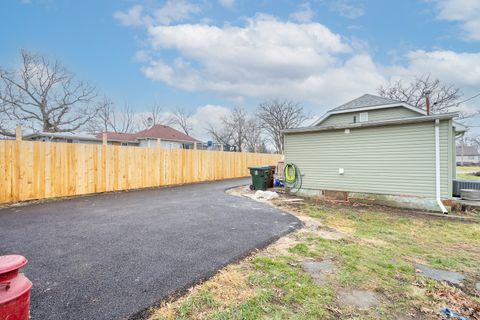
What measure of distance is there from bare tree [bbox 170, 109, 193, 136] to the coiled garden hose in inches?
1142

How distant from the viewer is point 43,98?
20312 millimetres

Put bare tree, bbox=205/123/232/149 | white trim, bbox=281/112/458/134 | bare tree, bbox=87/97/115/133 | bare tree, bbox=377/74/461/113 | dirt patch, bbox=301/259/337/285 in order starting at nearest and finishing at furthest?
dirt patch, bbox=301/259/337/285, white trim, bbox=281/112/458/134, bare tree, bbox=377/74/461/113, bare tree, bbox=87/97/115/133, bare tree, bbox=205/123/232/149

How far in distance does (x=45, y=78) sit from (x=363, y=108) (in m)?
24.4

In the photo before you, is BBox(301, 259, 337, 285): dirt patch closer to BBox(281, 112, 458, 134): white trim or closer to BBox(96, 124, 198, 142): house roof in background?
BBox(281, 112, 458, 134): white trim

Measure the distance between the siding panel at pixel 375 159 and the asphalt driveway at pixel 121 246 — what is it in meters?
3.18

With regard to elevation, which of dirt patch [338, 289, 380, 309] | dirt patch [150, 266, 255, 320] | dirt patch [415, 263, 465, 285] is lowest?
dirt patch [415, 263, 465, 285]

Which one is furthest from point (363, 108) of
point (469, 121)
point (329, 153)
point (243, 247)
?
point (469, 121)

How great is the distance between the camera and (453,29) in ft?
42.8

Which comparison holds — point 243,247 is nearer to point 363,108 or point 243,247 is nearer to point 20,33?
point 363,108

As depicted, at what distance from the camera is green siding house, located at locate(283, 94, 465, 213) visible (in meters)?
6.67

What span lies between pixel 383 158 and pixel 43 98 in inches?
994

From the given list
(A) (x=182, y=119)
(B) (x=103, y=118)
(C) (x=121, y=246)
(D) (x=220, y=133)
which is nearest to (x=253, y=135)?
(D) (x=220, y=133)

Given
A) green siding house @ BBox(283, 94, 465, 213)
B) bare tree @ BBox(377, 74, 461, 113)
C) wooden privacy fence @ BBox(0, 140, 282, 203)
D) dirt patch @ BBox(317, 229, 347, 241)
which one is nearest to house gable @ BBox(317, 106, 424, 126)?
green siding house @ BBox(283, 94, 465, 213)

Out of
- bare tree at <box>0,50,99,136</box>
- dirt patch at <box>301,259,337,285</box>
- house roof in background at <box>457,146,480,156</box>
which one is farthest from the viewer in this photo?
house roof in background at <box>457,146,480,156</box>
